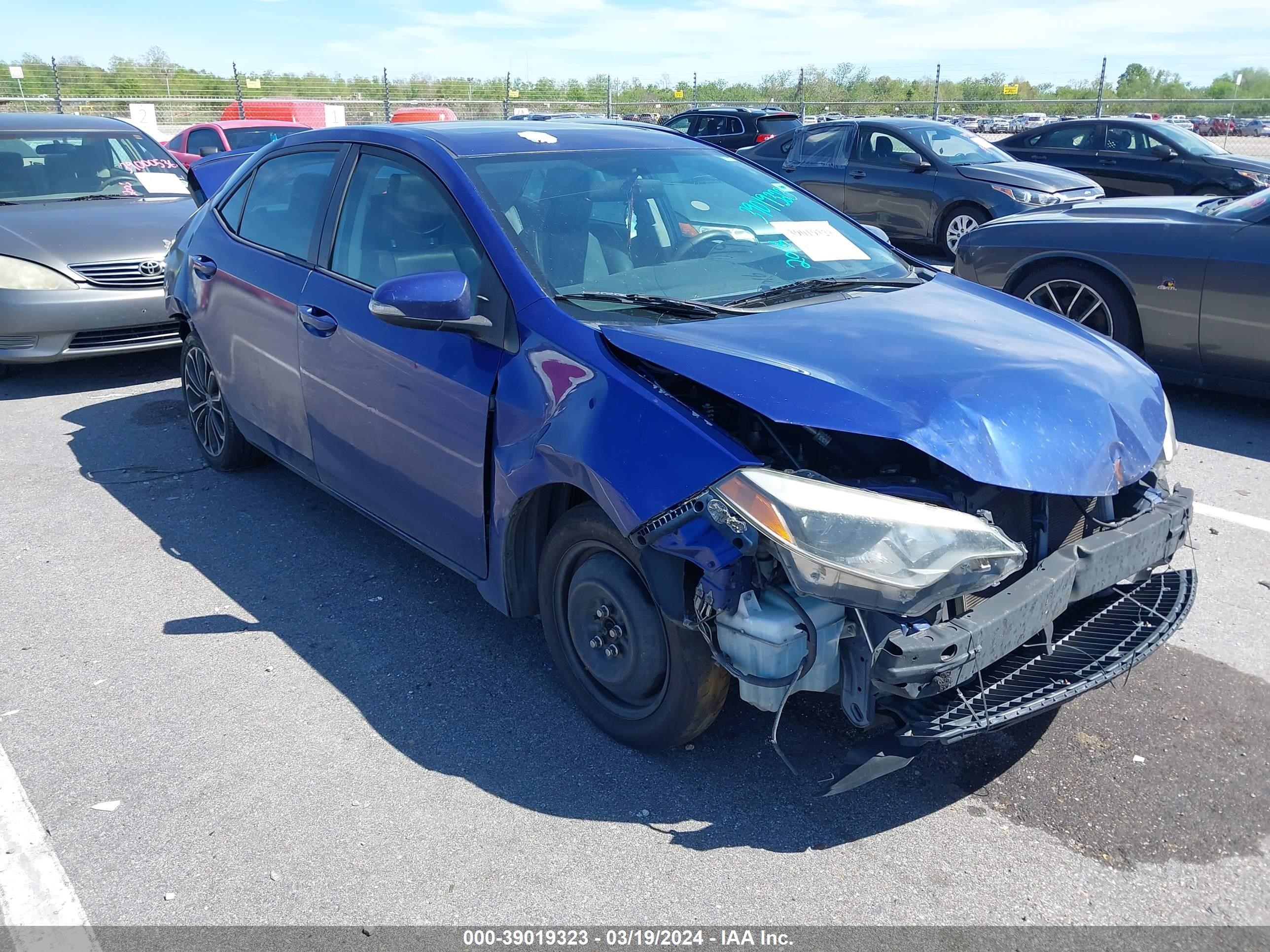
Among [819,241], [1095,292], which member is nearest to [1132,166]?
[1095,292]

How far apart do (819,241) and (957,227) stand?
327 inches

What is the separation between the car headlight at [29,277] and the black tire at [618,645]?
5294mm

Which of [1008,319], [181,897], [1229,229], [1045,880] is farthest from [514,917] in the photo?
[1229,229]

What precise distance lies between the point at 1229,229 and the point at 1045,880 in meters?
4.80

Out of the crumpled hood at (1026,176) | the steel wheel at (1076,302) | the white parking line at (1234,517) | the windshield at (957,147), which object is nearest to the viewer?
the white parking line at (1234,517)

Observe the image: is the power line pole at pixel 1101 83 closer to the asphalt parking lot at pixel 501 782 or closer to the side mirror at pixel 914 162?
the side mirror at pixel 914 162

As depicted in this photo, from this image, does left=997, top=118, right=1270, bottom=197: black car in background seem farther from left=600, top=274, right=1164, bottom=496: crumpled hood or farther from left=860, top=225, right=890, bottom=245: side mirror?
left=600, top=274, right=1164, bottom=496: crumpled hood

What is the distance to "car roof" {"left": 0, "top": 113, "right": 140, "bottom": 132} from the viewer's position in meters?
8.08

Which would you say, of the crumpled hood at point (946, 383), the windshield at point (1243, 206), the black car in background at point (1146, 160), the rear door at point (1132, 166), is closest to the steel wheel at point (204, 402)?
the crumpled hood at point (946, 383)

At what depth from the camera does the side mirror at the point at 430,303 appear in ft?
10.3

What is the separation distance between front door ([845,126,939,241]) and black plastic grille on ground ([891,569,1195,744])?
9.32m

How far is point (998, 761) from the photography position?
3031 millimetres

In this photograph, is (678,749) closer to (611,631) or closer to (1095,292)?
(611,631)

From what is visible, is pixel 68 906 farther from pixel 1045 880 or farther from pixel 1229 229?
pixel 1229 229
